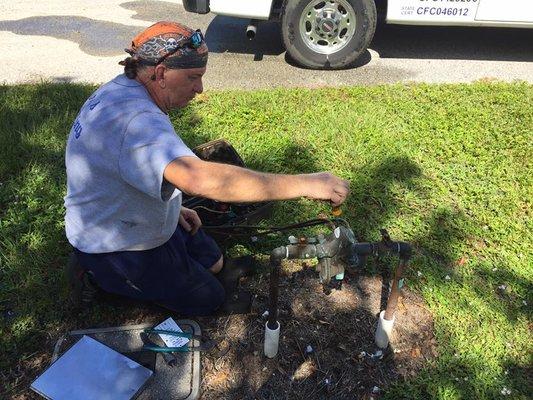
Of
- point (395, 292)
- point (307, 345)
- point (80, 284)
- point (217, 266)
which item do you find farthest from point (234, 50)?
point (395, 292)

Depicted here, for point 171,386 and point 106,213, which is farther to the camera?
point 171,386

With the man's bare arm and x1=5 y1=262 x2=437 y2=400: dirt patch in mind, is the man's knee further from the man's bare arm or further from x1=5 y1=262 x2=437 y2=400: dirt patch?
the man's bare arm

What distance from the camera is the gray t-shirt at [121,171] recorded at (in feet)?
5.98

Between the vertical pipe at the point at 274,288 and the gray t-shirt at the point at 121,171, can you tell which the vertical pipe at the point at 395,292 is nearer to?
the vertical pipe at the point at 274,288

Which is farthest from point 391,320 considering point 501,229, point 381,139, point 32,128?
point 32,128

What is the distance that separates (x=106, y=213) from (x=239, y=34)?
461 cm

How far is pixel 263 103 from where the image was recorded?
182 inches

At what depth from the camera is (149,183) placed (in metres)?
1.82

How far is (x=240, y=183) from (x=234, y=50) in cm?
440

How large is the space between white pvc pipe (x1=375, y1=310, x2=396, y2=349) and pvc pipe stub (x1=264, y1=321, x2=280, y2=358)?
548 millimetres

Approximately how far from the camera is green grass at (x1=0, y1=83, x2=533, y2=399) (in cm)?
268

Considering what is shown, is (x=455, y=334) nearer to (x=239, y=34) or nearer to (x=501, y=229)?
(x=501, y=229)

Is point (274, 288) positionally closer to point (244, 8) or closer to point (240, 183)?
point (240, 183)

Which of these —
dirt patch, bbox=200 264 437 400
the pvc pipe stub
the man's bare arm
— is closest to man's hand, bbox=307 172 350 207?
the man's bare arm
